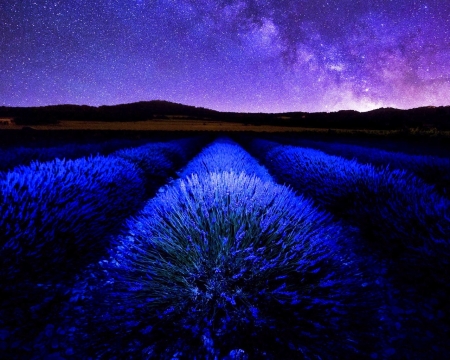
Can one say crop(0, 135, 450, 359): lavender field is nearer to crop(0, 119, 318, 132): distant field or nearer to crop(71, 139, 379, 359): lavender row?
crop(71, 139, 379, 359): lavender row

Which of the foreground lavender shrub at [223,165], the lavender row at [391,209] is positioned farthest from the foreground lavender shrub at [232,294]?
the foreground lavender shrub at [223,165]

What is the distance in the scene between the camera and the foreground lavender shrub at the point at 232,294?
4.79 feet

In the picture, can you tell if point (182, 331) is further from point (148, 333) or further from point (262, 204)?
point (262, 204)

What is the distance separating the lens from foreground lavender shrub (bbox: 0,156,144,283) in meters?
2.38

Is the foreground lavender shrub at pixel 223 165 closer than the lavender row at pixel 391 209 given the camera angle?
No

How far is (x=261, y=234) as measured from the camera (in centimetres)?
193

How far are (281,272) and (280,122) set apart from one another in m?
55.8

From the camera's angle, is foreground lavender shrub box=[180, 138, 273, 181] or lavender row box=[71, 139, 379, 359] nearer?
lavender row box=[71, 139, 379, 359]

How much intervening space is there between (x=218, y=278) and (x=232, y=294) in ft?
0.45

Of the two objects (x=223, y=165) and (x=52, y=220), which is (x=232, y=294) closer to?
(x=52, y=220)

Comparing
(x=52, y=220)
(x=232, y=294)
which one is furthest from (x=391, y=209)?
(x=52, y=220)

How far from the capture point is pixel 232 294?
1.60 metres

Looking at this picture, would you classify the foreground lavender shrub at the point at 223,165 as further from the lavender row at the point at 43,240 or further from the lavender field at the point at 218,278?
the lavender row at the point at 43,240

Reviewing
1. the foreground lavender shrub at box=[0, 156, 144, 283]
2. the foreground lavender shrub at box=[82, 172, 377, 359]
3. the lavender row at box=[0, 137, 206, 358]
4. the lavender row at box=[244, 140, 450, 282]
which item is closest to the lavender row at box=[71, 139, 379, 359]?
the foreground lavender shrub at box=[82, 172, 377, 359]
